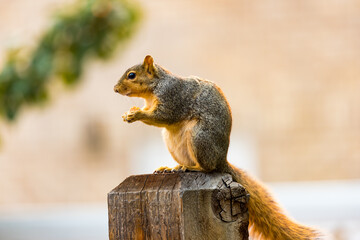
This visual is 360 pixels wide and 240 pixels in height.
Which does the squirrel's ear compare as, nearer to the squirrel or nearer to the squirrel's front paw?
the squirrel

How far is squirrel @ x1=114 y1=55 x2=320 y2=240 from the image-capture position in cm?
129

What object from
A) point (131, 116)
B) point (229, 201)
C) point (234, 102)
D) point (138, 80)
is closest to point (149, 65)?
point (138, 80)

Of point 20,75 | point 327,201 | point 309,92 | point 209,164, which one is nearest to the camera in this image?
point 209,164

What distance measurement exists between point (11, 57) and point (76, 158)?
4384 mm

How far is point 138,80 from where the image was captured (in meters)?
1.40

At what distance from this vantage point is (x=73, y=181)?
7.20 m

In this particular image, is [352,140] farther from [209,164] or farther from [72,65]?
[209,164]

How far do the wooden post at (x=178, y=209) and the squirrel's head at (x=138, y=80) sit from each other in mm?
333

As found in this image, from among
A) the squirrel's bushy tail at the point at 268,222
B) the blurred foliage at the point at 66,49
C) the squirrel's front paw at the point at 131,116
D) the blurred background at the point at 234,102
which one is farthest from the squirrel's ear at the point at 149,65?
the blurred background at the point at 234,102

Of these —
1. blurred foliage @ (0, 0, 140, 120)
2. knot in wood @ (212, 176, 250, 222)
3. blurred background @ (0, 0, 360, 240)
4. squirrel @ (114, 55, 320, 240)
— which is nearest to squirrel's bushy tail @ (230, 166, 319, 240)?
squirrel @ (114, 55, 320, 240)

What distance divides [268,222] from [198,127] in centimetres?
27

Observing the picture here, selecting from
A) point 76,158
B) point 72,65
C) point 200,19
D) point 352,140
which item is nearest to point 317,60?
point 352,140

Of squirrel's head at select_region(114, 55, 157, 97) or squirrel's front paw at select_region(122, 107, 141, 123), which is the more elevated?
squirrel's head at select_region(114, 55, 157, 97)

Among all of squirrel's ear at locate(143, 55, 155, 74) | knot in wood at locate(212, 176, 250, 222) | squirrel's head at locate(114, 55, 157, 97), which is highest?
squirrel's ear at locate(143, 55, 155, 74)
